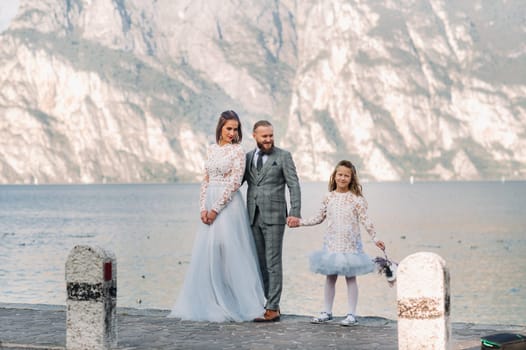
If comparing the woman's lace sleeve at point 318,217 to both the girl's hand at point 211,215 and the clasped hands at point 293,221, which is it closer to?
the clasped hands at point 293,221

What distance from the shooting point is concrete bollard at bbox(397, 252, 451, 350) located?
9.42 meters

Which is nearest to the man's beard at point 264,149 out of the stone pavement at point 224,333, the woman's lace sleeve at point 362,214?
the woman's lace sleeve at point 362,214

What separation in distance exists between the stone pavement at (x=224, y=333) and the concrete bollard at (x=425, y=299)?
6.60ft

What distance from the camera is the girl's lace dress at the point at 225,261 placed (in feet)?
46.8

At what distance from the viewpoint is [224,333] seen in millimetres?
12844

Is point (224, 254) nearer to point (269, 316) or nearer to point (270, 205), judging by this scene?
point (270, 205)

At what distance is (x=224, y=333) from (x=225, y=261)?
1.84 metres

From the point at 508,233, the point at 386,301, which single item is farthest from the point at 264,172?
the point at 508,233

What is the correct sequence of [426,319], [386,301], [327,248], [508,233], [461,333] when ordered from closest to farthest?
1. [426,319]
2. [461,333]
3. [327,248]
4. [386,301]
5. [508,233]

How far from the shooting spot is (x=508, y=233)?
84.7 m

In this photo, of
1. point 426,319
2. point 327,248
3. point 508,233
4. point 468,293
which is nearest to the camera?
point 426,319

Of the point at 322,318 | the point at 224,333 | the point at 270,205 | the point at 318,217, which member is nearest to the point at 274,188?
the point at 270,205

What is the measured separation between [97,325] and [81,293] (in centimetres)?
46

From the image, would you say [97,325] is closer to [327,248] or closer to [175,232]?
[327,248]
